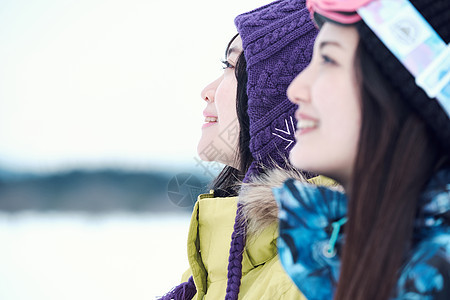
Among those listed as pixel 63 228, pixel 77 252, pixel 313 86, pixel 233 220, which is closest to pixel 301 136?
pixel 313 86

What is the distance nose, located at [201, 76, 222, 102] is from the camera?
1.35 m

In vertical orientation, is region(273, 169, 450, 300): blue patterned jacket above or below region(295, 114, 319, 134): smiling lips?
below

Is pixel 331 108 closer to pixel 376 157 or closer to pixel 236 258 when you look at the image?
pixel 376 157

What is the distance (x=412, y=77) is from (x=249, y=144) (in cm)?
68

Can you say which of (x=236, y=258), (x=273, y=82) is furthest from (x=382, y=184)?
(x=273, y=82)

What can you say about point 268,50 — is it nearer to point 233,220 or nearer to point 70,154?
point 233,220

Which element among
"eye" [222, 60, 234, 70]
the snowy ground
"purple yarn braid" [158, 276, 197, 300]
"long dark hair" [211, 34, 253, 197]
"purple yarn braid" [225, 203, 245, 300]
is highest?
"eye" [222, 60, 234, 70]

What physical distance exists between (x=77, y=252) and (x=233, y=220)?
2.24 metres

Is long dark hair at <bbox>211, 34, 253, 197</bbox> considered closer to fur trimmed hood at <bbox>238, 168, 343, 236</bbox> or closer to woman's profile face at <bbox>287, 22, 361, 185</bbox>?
fur trimmed hood at <bbox>238, 168, 343, 236</bbox>

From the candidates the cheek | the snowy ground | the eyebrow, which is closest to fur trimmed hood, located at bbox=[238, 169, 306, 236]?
the cheek

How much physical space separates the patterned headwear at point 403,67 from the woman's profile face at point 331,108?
2 centimetres

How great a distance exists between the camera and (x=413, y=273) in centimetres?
51

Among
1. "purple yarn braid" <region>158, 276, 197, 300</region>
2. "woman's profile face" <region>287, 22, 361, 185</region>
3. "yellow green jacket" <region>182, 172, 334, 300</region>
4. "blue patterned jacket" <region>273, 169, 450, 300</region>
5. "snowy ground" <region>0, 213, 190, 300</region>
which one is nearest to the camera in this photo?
"blue patterned jacket" <region>273, 169, 450, 300</region>

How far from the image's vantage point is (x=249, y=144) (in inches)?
48.8
